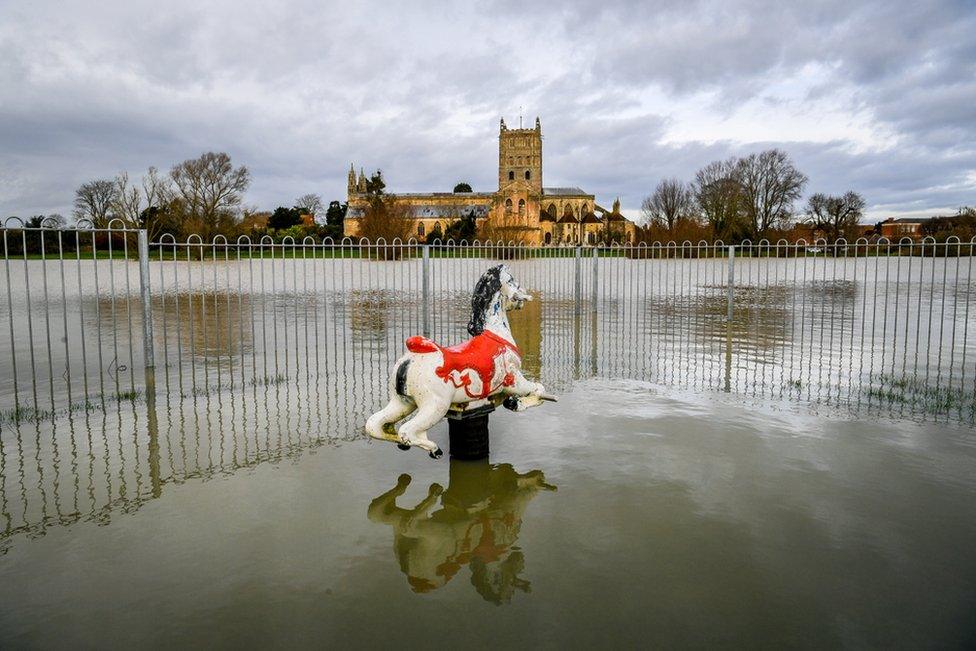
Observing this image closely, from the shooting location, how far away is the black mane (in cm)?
556

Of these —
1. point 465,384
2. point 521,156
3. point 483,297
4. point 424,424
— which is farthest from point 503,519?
point 521,156

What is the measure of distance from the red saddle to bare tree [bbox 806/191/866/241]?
73.5 meters

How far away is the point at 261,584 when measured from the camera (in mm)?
3439

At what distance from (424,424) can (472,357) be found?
2.24ft

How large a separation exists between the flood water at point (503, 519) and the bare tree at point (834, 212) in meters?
69.8

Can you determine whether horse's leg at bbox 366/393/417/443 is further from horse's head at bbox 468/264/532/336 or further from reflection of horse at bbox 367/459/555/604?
horse's head at bbox 468/264/532/336

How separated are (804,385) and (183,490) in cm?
742

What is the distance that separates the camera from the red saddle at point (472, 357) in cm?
491

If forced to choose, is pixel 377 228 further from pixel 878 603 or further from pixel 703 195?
pixel 878 603

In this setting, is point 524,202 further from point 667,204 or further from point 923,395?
point 923,395

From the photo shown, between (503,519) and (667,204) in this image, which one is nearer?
(503,519)

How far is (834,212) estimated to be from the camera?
72625 mm

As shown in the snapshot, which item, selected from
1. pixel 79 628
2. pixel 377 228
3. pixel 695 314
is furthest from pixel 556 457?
pixel 377 228

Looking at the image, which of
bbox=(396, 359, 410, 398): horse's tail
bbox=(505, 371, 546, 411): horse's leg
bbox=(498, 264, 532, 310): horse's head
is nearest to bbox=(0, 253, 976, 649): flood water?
bbox=(505, 371, 546, 411): horse's leg
